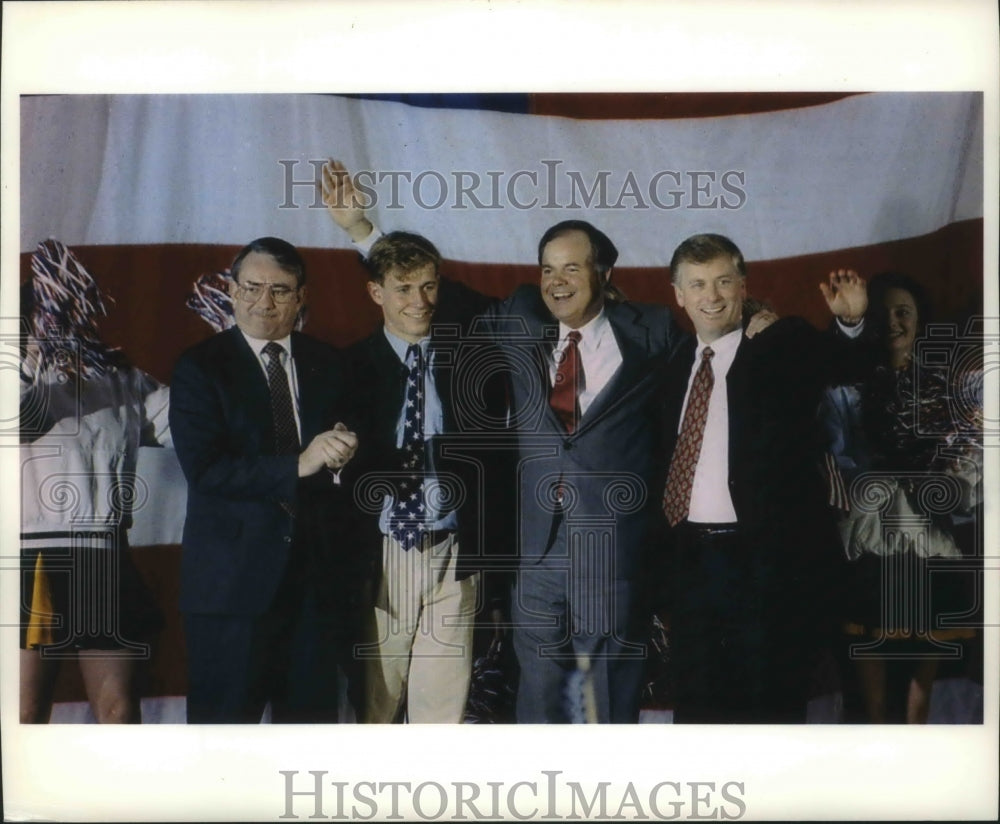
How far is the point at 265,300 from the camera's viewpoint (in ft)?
11.1

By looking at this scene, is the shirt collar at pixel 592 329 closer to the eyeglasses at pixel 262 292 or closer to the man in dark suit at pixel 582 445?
the man in dark suit at pixel 582 445

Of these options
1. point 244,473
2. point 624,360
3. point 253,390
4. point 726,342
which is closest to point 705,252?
point 726,342

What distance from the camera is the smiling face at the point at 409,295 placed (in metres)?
3.38

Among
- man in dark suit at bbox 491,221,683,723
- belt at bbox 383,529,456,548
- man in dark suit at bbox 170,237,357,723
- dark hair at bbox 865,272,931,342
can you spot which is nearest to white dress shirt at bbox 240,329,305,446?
man in dark suit at bbox 170,237,357,723

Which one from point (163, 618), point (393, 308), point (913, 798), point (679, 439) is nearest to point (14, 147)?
point (393, 308)

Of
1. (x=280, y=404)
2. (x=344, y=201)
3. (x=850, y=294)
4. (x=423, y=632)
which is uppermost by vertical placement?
(x=344, y=201)

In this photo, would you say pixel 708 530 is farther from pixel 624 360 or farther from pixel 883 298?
pixel 883 298

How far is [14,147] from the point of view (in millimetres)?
3414

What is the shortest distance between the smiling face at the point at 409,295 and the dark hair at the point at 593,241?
323 mm

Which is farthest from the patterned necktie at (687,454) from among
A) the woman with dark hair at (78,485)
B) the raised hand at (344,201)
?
the woman with dark hair at (78,485)

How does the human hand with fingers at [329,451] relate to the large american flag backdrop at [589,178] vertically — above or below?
below

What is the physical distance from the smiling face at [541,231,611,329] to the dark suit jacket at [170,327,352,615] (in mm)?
647

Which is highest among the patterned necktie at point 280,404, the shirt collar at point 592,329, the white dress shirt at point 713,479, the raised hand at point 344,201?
the raised hand at point 344,201

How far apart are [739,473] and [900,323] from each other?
64 centimetres
